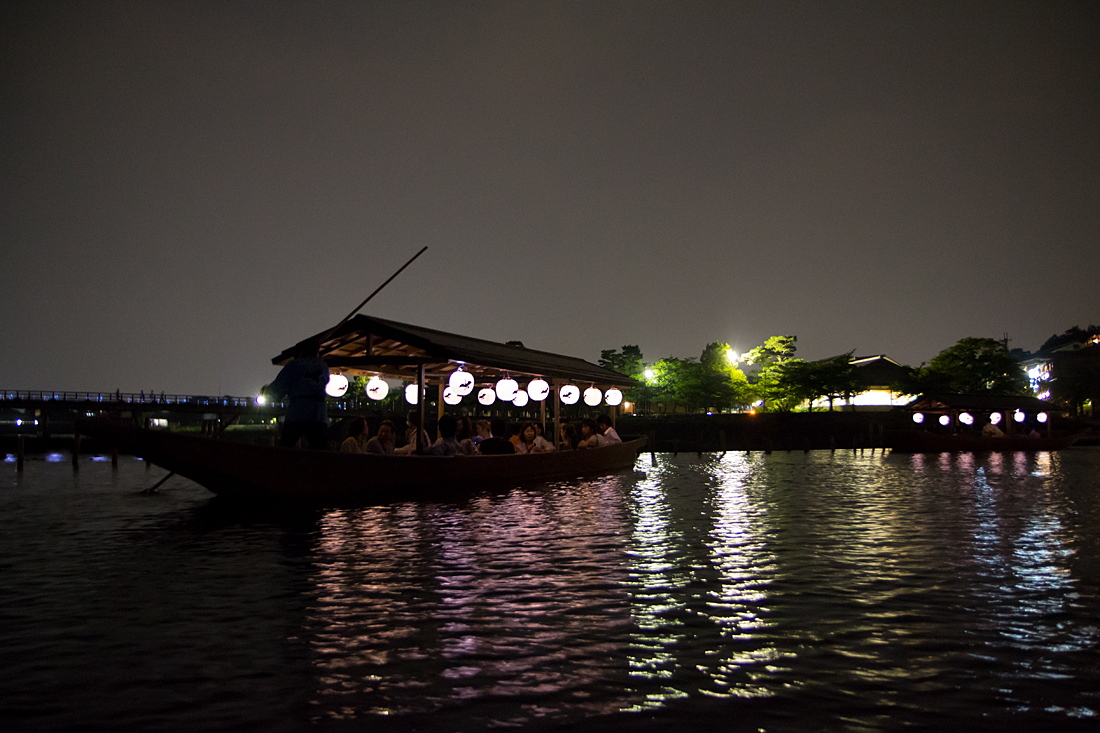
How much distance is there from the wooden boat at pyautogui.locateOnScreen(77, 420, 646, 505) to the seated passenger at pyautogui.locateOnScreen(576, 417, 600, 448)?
237 inches

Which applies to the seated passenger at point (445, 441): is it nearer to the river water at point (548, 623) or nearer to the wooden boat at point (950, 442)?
the river water at point (548, 623)

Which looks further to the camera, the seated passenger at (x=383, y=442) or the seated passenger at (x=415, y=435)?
the seated passenger at (x=415, y=435)

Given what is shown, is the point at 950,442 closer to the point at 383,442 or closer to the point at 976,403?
the point at 976,403

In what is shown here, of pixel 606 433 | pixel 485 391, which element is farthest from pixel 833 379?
pixel 485 391

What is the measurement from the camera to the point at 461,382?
69.8ft

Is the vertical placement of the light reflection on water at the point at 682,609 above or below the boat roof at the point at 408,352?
below

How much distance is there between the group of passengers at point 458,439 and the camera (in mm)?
16672

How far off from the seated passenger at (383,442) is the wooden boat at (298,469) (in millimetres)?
842

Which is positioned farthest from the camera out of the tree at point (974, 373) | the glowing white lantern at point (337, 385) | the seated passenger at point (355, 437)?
the tree at point (974, 373)

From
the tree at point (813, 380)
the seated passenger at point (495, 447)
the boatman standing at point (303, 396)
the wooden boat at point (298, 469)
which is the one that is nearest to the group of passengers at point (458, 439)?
the seated passenger at point (495, 447)

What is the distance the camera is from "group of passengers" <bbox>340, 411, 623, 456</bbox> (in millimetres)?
16672

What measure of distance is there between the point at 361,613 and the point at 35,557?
19.2 feet

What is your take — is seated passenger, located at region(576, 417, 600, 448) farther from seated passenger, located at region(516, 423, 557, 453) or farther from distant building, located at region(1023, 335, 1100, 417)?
distant building, located at region(1023, 335, 1100, 417)

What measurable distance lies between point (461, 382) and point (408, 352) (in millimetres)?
2955
